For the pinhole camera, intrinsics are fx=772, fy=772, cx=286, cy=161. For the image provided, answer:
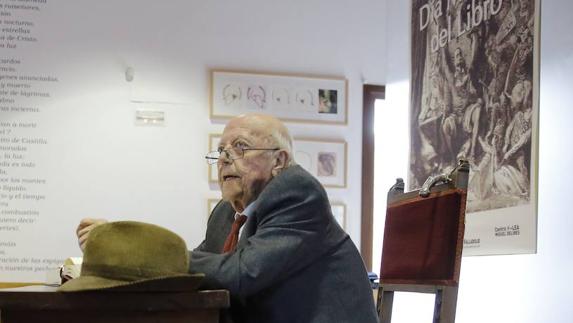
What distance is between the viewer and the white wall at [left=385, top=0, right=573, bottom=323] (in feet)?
7.59

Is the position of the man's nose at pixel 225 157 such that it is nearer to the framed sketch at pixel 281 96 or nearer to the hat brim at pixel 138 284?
the hat brim at pixel 138 284

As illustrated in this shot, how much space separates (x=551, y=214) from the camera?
Answer: 238 cm

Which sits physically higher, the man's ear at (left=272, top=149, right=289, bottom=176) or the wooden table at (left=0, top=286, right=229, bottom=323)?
the man's ear at (left=272, top=149, right=289, bottom=176)

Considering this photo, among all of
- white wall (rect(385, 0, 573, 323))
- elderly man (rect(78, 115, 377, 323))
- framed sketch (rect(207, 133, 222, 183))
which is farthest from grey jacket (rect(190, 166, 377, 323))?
framed sketch (rect(207, 133, 222, 183))

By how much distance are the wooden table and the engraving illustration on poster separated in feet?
4.39

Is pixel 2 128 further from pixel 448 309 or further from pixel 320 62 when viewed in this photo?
pixel 448 309

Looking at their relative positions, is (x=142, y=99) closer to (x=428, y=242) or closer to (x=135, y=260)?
(x=428, y=242)

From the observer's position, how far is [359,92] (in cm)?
478

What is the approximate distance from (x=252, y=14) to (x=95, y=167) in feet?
4.31

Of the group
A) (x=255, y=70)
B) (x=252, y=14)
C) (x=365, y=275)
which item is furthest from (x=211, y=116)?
(x=365, y=275)

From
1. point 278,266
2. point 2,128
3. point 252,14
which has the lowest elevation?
point 278,266

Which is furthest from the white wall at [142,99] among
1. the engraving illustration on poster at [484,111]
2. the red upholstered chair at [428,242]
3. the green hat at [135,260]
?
the green hat at [135,260]

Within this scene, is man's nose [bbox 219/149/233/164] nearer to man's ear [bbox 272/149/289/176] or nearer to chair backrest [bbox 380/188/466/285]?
man's ear [bbox 272/149/289/176]

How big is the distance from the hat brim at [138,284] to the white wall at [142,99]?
2.96m
